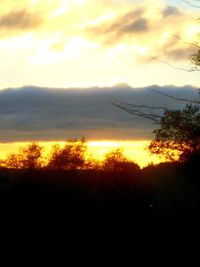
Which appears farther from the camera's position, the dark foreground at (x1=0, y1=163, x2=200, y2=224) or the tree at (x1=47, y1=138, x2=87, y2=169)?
the tree at (x1=47, y1=138, x2=87, y2=169)

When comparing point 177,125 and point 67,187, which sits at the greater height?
point 177,125

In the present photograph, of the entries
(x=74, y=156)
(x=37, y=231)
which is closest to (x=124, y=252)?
(x=37, y=231)

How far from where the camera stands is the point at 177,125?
651 inches

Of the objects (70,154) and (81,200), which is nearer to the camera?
(81,200)

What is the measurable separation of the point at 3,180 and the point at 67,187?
19.5 feet

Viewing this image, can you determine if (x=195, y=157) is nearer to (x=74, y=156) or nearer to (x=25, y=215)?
(x=25, y=215)

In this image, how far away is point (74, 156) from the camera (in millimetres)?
114438

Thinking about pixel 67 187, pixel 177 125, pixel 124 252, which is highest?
→ pixel 177 125

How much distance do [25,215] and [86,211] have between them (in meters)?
2.61

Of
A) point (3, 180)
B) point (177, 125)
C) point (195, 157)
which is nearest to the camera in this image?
point (177, 125)

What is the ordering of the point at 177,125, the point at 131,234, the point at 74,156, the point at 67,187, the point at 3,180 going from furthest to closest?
1. the point at 74,156
2. the point at 3,180
3. the point at 67,187
4. the point at 131,234
5. the point at 177,125

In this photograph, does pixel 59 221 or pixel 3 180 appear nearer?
pixel 59 221

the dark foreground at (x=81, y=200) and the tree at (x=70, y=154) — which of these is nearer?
the dark foreground at (x=81, y=200)

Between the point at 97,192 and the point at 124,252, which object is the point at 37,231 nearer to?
the point at 124,252
